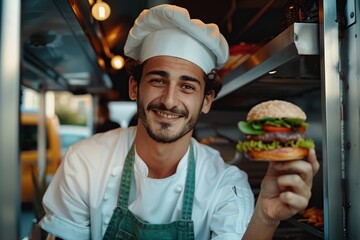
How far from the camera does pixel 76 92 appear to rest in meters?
4.85

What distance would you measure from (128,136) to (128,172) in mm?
227

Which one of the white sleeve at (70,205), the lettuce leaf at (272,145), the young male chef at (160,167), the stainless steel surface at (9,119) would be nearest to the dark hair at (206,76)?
the young male chef at (160,167)

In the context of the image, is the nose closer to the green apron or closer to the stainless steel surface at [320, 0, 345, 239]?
the green apron

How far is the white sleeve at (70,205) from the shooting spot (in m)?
1.68

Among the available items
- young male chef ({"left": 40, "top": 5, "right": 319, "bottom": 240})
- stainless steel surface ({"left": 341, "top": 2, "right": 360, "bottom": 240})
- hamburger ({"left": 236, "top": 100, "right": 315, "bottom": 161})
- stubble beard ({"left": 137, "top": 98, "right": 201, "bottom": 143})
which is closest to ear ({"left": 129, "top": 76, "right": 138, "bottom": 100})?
young male chef ({"left": 40, "top": 5, "right": 319, "bottom": 240})

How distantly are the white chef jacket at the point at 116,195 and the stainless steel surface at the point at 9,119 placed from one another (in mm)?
697

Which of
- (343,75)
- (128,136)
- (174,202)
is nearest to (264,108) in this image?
(343,75)

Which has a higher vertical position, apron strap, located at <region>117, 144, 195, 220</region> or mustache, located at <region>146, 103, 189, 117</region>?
mustache, located at <region>146, 103, 189, 117</region>

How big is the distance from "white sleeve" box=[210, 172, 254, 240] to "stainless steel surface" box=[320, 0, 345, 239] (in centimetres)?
36

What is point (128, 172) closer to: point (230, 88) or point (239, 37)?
point (230, 88)

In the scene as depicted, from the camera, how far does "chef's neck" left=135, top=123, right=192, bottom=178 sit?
172cm

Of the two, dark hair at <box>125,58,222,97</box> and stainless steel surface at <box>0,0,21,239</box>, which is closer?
stainless steel surface at <box>0,0,21,239</box>

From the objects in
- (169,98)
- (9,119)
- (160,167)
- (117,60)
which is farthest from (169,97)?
(117,60)

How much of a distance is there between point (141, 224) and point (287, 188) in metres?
0.72
